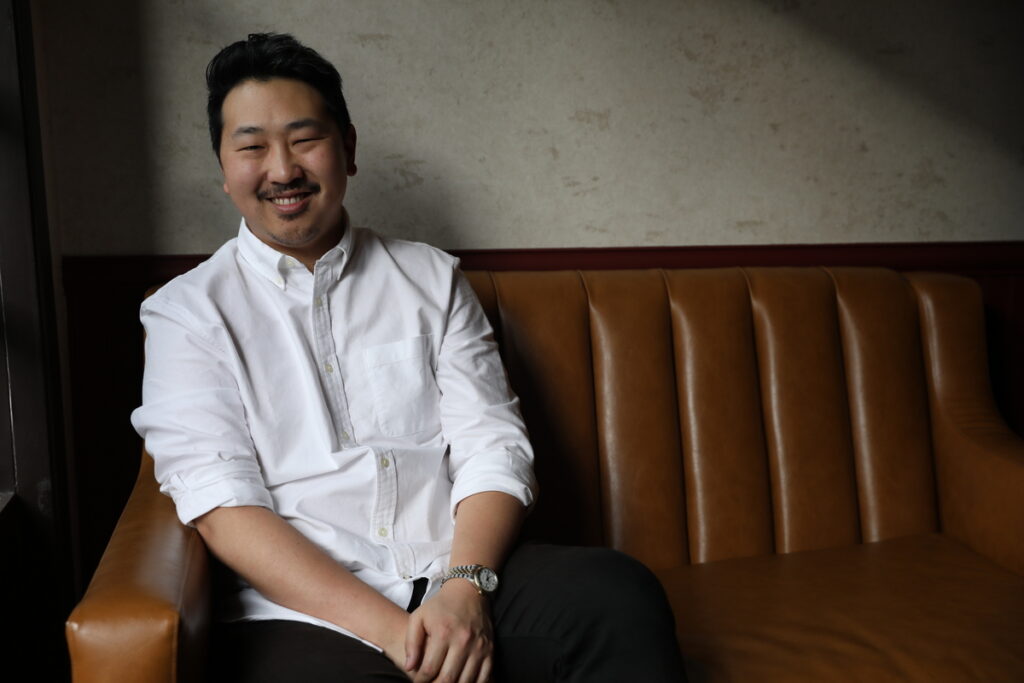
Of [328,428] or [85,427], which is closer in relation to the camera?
[328,428]

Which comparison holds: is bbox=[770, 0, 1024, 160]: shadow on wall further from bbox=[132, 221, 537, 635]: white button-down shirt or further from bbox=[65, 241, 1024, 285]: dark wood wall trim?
bbox=[132, 221, 537, 635]: white button-down shirt

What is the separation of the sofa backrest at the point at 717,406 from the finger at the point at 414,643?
2.04 ft

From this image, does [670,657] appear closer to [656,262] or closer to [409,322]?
[409,322]

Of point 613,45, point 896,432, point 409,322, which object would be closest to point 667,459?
point 896,432

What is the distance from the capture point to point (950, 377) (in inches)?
79.0

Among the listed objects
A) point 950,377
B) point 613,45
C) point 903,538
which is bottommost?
point 903,538

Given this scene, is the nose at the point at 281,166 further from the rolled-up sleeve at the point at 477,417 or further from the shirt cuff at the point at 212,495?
the shirt cuff at the point at 212,495

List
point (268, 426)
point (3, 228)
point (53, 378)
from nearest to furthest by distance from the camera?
point (268, 426) < point (3, 228) < point (53, 378)

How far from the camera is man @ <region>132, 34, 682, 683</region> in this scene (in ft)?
3.92

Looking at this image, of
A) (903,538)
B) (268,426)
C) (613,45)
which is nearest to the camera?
(268,426)

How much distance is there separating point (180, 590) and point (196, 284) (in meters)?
0.54

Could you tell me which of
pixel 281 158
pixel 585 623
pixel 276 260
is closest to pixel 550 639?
pixel 585 623

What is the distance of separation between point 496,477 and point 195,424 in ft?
1.57

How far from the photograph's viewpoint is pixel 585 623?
3.86 ft
